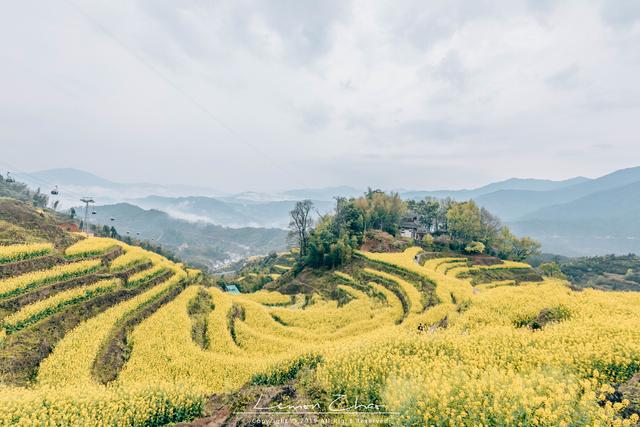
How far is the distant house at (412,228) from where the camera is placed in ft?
212

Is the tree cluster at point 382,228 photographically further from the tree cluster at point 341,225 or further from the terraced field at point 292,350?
the terraced field at point 292,350

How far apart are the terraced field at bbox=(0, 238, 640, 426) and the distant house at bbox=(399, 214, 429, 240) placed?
125 ft

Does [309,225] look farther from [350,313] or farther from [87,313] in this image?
[87,313]

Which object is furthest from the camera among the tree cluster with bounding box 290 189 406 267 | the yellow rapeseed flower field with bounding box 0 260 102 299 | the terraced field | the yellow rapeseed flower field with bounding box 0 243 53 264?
the tree cluster with bounding box 290 189 406 267

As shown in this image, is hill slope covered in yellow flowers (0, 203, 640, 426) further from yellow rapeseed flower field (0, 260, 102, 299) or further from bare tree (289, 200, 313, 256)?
bare tree (289, 200, 313, 256)

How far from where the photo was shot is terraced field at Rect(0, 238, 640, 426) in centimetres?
652

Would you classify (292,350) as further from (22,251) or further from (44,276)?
(22,251)

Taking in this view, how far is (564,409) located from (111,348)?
60.5 feet

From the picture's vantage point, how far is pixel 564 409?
5430 millimetres

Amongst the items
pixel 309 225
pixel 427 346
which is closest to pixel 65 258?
pixel 427 346

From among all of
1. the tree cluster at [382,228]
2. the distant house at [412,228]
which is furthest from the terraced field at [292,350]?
the distant house at [412,228]

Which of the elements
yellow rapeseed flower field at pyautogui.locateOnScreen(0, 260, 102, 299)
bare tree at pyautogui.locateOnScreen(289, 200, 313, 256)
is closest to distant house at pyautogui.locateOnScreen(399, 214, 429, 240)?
bare tree at pyautogui.locateOnScreen(289, 200, 313, 256)

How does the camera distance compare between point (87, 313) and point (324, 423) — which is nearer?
point (324, 423)

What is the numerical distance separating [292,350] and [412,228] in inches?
2200
